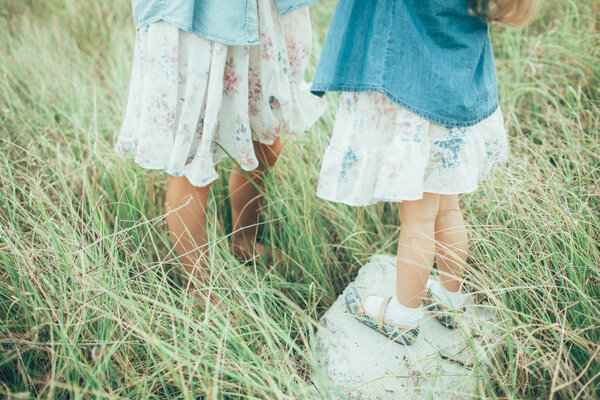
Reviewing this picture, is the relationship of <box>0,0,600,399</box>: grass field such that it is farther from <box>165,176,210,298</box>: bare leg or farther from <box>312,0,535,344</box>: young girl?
<box>312,0,535,344</box>: young girl

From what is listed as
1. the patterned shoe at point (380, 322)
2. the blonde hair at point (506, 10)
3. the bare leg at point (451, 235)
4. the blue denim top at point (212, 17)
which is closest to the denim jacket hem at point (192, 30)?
the blue denim top at point (212, 17)

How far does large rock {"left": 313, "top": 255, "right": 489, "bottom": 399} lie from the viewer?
3.61ft

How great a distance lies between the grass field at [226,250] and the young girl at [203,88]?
6.1 inches

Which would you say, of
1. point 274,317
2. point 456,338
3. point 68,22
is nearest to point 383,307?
point 456,338

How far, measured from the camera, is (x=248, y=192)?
169cm

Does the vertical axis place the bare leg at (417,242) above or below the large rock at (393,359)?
above

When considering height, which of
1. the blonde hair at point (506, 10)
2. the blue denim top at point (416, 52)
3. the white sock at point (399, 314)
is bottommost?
the white sock at point (399, 314)

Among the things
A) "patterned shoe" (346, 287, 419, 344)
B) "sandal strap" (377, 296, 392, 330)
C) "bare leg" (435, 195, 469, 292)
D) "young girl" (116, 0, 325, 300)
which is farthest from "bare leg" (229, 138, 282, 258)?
"bare leg" (435, 195, 469, 292)

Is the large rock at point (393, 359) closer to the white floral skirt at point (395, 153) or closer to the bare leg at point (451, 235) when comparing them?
the bare leg at point (451, 235)

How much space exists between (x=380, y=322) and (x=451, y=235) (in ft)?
1.24

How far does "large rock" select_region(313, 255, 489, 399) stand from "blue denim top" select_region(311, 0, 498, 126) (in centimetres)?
55

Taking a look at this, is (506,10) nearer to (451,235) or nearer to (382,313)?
(451,235)

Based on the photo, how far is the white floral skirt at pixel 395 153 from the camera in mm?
1122

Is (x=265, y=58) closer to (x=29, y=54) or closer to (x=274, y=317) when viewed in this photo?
(x=274, y=317)
